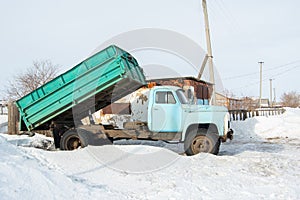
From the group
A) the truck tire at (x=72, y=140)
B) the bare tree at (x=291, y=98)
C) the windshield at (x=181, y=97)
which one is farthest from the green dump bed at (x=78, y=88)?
the bare tree at (x=291, y=98)

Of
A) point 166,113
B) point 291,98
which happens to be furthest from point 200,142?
point 291,98

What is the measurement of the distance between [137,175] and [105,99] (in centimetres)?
363

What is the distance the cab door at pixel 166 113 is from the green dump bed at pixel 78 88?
96cm

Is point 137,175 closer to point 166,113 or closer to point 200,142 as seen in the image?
point 166,113

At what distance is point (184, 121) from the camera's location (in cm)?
752

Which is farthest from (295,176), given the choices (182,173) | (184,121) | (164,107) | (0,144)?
(0,144)

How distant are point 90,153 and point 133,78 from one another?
2.48 metres

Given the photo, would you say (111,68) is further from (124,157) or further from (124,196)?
(124,196)

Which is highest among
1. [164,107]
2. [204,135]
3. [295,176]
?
[164,107]

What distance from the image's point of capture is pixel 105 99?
8.24 metres

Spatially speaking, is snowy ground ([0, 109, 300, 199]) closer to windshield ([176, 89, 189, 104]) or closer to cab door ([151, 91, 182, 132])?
cab door ([151, 91, 182, 132])

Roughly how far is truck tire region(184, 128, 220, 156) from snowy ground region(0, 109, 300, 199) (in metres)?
0.67

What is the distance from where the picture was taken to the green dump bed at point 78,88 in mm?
6918

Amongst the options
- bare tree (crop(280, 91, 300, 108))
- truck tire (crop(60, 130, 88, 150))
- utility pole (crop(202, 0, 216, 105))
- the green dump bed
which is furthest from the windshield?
bare tree (crop(280, 91, 300, 108))
